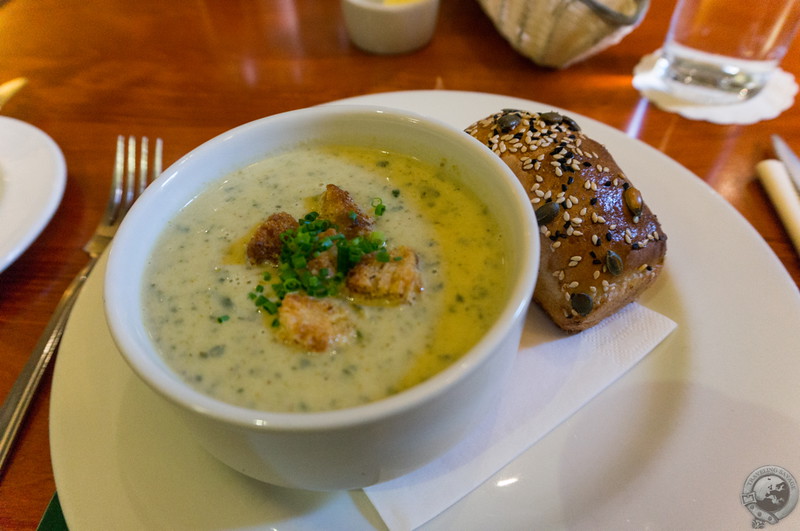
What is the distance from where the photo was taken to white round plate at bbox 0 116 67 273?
1.73m

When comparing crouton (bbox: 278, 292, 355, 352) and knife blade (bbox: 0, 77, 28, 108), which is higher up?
crouton (bbox: 278, 292, 355, 352)

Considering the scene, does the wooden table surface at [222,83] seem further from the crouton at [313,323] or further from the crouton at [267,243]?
the crouton at [313,323]

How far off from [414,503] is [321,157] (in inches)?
38.7

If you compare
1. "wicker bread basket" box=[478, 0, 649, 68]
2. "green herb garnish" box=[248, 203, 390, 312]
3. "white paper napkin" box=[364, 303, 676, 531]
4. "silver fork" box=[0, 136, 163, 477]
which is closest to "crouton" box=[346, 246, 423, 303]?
"green herb garnish" box=[248, 203, 390, 312]

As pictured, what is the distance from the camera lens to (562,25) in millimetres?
2373

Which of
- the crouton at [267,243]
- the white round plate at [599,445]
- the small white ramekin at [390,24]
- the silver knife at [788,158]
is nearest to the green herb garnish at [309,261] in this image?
the crouton at [267,243]

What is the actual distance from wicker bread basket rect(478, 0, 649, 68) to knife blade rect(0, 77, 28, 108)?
2460 mm

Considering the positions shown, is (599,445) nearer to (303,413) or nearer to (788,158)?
(303,413)

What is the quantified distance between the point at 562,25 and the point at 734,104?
879 millimetres

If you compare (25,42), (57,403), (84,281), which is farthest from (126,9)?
(57,403)

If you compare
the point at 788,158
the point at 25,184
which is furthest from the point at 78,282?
the point at 788,158

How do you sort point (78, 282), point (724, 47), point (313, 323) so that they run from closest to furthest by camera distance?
point (313, 323) < point (78, 282) < point (724, 47)

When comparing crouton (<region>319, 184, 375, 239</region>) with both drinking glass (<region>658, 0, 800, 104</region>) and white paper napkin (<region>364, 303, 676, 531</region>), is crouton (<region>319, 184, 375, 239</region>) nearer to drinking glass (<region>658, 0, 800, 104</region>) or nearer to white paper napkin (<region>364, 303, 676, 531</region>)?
white paper napkin (<region>364, 303, 676, 531</region>)

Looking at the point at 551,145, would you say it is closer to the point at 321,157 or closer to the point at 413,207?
the point at 413,207
